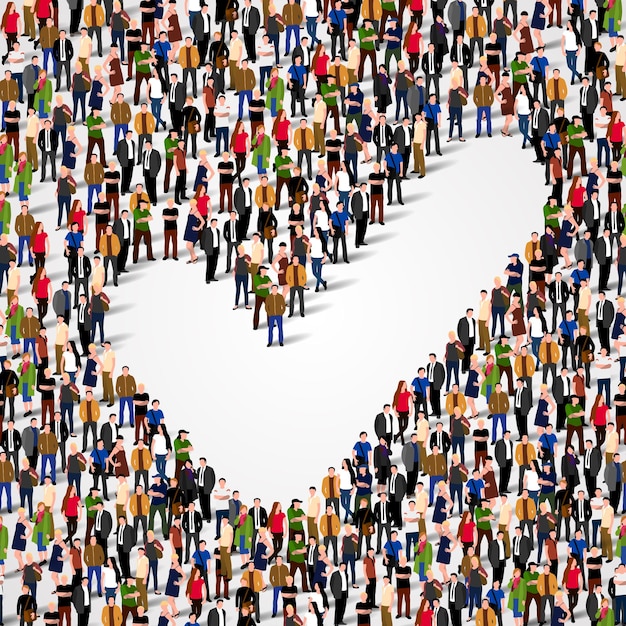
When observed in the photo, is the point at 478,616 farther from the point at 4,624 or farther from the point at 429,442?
the point at 4,624

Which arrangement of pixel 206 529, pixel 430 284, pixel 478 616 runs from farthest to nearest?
pixel 430 284 < pixel 206 529 < pixel 478 616

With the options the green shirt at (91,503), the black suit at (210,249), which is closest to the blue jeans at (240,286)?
the black suit at (210,249)

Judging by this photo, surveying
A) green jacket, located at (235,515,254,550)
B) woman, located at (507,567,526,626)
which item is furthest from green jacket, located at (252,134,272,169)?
woman, located at (507,567,526,626)

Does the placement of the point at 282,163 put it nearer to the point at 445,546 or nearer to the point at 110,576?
the point at 445,546

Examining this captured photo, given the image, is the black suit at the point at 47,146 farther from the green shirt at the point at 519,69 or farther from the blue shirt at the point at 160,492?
the green shirt at the point at 519,69

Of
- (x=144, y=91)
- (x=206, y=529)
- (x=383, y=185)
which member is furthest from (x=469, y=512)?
(x=144, y=91)
